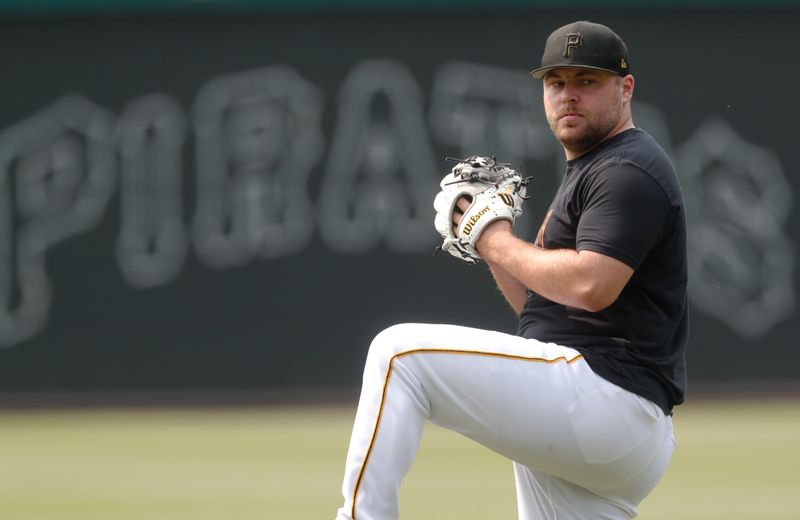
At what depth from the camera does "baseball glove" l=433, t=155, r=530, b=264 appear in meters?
4.09

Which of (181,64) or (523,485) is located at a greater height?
(181,64)

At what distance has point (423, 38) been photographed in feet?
39.3

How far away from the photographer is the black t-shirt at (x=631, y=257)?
3891 mm

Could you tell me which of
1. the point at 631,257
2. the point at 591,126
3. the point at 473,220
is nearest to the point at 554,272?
the point at 631,257

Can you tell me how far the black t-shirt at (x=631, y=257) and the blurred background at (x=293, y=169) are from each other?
7672 millimetres

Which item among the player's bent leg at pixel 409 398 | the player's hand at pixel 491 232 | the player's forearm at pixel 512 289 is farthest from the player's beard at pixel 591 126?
the player's bent leg at pixel 409 398

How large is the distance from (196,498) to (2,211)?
5.39 meters

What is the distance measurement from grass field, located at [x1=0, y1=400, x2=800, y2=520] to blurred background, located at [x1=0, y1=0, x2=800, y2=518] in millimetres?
676

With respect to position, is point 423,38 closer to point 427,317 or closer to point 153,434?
point 427,317

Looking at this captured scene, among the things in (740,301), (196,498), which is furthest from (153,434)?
(740,301)

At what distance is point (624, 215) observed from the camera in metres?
3.87

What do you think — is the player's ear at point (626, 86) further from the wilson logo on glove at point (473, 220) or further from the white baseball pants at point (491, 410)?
the white baseball pants at point (491, 410)

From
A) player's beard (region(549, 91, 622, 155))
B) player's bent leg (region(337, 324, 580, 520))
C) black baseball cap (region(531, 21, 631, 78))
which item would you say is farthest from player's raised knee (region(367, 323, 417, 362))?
black baseball cap (region(531, 21, 631, 78))

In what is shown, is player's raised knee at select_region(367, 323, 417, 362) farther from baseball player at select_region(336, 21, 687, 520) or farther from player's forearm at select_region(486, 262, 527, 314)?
player's forearm at select_region(486, 262, 527, 314)
